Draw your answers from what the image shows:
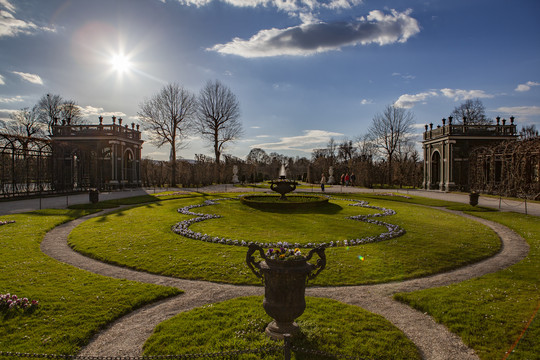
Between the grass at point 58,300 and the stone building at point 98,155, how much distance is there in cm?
2598

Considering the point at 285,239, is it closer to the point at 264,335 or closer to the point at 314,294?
the point at 314,294

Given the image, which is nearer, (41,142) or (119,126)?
(41,142)

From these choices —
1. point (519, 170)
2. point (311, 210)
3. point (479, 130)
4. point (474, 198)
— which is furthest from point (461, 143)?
point (311, 210)

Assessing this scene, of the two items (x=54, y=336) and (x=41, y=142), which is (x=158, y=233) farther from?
(x=41, y=142)

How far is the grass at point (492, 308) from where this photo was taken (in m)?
4.50

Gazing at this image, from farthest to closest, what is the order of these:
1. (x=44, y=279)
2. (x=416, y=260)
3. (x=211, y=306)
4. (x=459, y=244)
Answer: (x=459, y=244)
(x=416, y=260)
(x=44, y=279)
(x=211, y=306)

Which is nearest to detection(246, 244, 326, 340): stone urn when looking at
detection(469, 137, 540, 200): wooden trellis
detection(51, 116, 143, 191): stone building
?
detection(469, 137, 540, 200): wooden trellis

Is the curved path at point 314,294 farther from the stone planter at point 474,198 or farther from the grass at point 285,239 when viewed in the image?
the stone planter at point 474,198

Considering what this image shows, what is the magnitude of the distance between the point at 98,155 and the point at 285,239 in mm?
32645

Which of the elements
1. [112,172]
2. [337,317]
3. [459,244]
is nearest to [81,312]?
[337,317]

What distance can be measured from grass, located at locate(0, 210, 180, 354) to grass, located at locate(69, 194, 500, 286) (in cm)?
119

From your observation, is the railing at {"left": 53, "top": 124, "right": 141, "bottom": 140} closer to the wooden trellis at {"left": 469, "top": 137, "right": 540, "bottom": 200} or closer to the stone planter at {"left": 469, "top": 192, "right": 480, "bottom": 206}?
the stone planter at {"left": 469, "top": 192, "right": 480, "bottom": 206}

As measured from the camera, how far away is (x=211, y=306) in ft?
18.6

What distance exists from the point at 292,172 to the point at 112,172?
2222 inches
